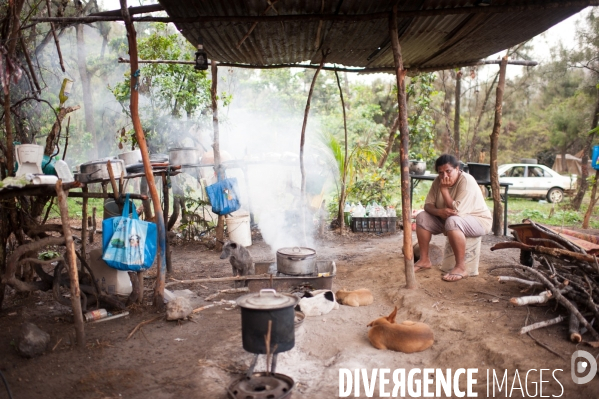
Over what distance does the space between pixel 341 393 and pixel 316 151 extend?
22.7 ft

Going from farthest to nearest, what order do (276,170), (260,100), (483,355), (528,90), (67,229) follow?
(528,90), (260,100), (276,170), (67,229), (483,355)

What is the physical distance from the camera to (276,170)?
10586mm

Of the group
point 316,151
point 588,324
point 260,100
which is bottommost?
point 588,324

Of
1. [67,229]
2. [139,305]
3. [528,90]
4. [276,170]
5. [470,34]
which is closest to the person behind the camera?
[67,229]

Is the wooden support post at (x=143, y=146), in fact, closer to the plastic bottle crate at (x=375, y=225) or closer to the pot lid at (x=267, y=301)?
Answer: the pot lid at (x=267, y=301)

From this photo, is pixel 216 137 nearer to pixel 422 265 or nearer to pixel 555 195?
pixel 422 265

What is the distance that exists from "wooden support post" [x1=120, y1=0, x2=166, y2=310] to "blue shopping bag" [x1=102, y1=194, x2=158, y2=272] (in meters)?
0.29

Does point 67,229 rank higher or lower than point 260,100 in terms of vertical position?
lower

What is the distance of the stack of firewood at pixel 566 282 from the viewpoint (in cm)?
365

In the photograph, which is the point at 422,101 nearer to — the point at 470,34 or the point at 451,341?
the point at 470,34

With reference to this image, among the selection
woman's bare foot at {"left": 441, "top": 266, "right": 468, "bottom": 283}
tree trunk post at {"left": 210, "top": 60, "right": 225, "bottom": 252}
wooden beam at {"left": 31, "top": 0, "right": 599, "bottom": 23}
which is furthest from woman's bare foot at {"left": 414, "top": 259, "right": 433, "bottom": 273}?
tree trunk post at {"left": 210, "top": 60, "right": 225, "bottom": 252}

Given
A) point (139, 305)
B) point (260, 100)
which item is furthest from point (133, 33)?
point (260, 100)

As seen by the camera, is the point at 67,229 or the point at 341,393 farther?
the point at 67,229

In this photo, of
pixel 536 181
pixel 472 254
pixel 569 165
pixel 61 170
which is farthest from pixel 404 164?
pixel 569 165
